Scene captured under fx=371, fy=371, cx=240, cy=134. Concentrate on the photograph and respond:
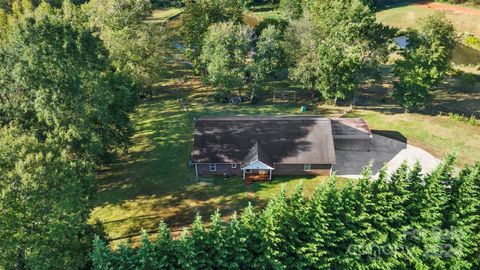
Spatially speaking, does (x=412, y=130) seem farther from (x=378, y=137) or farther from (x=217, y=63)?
(x=217, y=63)

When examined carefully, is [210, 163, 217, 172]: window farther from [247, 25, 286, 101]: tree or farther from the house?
[247, 25, 286, 101]: tree

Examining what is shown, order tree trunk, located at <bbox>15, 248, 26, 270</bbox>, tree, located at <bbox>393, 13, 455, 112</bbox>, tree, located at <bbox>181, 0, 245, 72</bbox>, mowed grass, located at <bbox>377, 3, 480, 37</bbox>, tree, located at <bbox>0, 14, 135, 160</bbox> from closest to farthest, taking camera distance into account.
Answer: tree trunk, located at <bbox>15, 248, 26, 270</bbox> < tree, located at <bbox>0, 14, 135, 160</bbox> < tree, located at <bbox>393, 13, 455, 112</bbox> < tree, located at <bbox>181, 0, 245, 72</bbox> < mowed grass, located at <bbox>377, 3, 480, 37</bbox>

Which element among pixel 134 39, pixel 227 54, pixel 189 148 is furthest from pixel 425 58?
pixel 134 39

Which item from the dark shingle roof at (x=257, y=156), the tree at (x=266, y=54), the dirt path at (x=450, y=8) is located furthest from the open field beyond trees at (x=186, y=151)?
the dirt path at (x=450, y=8)

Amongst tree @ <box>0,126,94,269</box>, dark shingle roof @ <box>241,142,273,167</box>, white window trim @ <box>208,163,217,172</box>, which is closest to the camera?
tree @ <box>0,126,94,269</box>

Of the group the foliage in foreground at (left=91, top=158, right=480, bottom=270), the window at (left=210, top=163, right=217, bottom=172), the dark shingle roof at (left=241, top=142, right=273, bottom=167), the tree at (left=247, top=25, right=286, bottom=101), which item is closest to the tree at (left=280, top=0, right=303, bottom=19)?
the tree at (left=247, top=25, right=286, bottom=101)

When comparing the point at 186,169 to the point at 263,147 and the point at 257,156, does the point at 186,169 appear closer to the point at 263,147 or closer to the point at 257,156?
the point at 257,156
